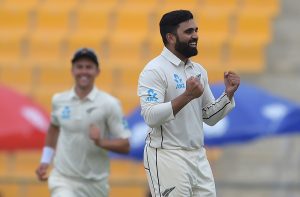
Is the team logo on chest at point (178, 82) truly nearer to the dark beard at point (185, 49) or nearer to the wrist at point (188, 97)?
the dark beard at point (185, 49)

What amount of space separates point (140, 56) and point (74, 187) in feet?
24.5

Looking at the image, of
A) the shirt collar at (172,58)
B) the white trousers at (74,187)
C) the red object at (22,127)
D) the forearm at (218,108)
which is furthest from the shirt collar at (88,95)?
the red object at (22,127)

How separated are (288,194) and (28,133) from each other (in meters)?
4.20

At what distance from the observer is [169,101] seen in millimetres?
7359

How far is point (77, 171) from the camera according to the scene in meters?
9.84

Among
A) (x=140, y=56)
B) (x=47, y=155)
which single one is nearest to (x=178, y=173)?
(x=47, y=155)

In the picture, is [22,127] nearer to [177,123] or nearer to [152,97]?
[177,123]

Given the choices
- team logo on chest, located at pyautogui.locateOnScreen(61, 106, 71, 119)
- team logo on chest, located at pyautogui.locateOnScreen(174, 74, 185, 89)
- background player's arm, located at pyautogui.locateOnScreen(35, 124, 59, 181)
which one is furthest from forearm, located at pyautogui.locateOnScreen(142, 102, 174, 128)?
background player's arm, located at pyautogui.locateOnScreen(35, 124, 59, 181)

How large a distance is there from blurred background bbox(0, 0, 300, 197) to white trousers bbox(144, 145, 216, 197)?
7.53m

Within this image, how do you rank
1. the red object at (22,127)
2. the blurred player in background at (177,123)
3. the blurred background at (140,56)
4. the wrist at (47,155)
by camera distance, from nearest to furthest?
1. the blurred player in background at (177,123)
2. the wrist at (47,155)
3. the red object at (22,127)
4. the blurred background at (140,56)

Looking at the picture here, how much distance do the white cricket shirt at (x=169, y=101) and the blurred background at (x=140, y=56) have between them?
7.48 meters

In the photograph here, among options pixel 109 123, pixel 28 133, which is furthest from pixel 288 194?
pixel 109 123

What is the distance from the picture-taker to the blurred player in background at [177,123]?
7398mm

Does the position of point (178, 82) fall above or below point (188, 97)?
above
